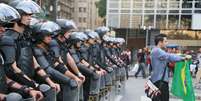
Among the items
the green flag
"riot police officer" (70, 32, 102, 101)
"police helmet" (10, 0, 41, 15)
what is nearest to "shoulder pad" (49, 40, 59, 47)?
"police helmet" (10, 0, 41, 15)

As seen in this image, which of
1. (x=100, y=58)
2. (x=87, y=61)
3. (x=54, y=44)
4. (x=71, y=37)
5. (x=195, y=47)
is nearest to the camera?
(x=54, y=44)

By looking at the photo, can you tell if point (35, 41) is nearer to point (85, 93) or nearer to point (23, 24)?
point (23, 24)

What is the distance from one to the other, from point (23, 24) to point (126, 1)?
43272mm

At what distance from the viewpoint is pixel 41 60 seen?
596 centimetres

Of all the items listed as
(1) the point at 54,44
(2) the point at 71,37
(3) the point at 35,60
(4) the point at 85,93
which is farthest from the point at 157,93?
(3) the point at 35,60

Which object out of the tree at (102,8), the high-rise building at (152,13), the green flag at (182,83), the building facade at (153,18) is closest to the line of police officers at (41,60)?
the green flag at (182,83)

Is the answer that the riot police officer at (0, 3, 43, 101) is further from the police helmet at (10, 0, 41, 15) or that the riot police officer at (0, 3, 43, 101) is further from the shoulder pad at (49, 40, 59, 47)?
the shoulder pad at (49, 40, 59, 47)

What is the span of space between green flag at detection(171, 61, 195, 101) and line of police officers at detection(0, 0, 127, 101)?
1.34 metres

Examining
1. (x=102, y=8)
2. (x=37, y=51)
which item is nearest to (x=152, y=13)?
(x=102, y=8)

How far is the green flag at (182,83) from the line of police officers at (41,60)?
Answer: 1.34 meters

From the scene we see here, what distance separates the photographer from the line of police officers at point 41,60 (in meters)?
4.77

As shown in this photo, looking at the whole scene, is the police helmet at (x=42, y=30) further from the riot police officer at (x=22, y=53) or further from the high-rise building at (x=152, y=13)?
the high-rise building at (x=152, y=13)

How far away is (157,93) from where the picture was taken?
8.25m

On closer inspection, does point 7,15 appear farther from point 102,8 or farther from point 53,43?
point 102,8
